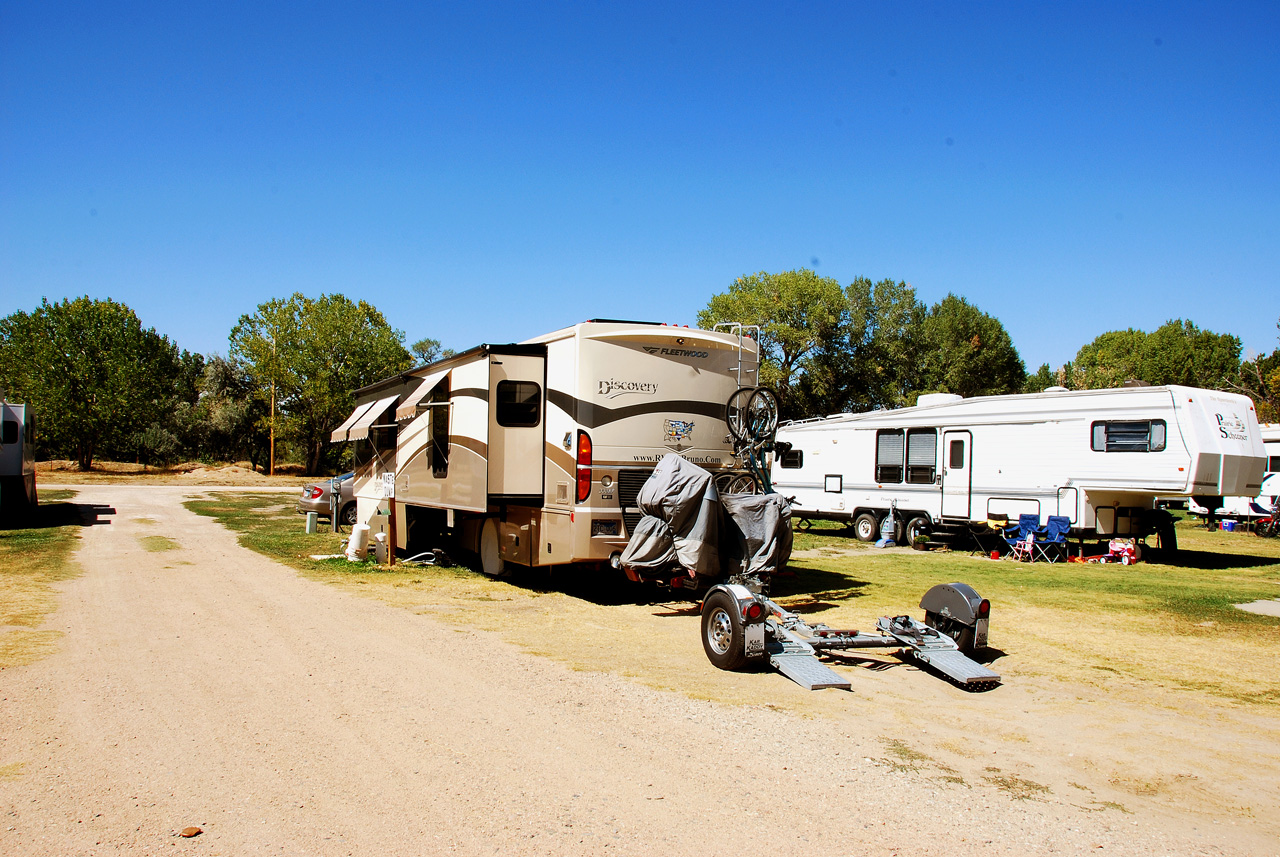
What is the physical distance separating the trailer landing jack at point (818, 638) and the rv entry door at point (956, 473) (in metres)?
→ 10.1

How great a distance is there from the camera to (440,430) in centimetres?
1145

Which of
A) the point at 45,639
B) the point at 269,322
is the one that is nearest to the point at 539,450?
the point at 45,639

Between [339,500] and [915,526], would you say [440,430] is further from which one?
[915,526]

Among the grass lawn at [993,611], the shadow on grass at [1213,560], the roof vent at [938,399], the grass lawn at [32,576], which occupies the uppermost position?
the roof vent at [938,399]

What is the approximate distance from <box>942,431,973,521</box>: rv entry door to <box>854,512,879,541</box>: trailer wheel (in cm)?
185

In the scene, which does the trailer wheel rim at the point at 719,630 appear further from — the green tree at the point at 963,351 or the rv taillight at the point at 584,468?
the green tree at the point at 963,351

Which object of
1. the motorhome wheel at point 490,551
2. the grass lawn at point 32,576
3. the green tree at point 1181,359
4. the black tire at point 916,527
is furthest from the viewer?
the green tree at point 1181,359

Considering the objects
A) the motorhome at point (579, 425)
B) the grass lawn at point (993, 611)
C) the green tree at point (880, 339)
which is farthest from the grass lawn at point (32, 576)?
the green tree at point (880, 339)

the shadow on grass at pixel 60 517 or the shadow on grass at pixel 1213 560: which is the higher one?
the shadow on grass at pixel 60 517

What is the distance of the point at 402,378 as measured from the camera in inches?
532

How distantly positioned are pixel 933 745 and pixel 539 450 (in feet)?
19.7

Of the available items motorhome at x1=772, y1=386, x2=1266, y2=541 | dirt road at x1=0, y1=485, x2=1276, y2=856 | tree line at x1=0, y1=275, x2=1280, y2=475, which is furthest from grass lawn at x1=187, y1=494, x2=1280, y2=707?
tree line at x1=0, y1=275, x2=1280, y2=475

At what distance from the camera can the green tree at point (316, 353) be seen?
47688 millimetres

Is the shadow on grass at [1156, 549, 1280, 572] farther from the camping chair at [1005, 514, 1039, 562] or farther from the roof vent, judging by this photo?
the roof vent
